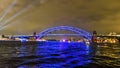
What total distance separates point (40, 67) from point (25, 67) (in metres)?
2.12

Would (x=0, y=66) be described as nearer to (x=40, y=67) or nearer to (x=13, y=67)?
(x=13, y=67)

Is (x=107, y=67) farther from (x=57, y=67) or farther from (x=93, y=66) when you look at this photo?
(x=57, y=67)

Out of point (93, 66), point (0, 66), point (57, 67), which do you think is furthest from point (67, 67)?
point (0, 66)

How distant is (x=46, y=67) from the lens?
40625 mm

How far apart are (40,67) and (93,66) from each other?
25.8ft

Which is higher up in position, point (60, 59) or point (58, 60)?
point (60, 59)

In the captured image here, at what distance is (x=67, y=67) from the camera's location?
4075 cm

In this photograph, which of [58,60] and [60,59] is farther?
[60,59]

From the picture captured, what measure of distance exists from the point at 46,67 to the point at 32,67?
6.52 feet

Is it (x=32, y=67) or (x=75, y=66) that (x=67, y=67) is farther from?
(x=32, y=67)

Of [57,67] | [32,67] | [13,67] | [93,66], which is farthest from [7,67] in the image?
[93,66]

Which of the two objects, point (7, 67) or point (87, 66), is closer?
point (7, 67)

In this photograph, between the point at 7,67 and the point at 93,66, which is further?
the point at 93,66

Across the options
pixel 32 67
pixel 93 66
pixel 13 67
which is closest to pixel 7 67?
pixel 13 67
